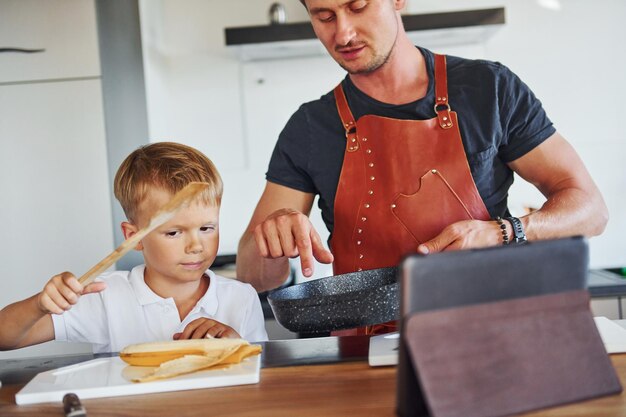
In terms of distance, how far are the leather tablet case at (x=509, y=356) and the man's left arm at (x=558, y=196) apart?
2.11 feet

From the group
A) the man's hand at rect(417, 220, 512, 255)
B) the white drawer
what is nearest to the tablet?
the man's hand at rect(417, 220, 512, 255)

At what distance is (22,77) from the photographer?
105 inches

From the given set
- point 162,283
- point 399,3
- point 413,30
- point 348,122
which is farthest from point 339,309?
point 413,30

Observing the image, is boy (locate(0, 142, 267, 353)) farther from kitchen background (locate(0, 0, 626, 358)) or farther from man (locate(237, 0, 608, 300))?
kitchen background (locate(0, 0, 626, 358))

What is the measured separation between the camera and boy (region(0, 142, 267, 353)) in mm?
1374

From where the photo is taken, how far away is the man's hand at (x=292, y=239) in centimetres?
122

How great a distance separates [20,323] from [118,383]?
0.36m

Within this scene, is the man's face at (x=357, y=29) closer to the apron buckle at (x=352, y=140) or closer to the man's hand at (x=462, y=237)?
the apron buckle at (x=352, y=140)

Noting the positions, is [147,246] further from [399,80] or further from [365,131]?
[399,80]

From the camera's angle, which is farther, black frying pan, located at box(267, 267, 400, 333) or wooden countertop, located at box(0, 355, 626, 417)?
black frying pan, located at box(267, 267, 400, 333)

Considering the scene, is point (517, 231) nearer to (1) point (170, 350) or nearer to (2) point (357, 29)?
(2) point (357, 29)

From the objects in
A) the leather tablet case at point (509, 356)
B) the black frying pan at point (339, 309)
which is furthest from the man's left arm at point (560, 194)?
the leather tablet case at point (509, 356)

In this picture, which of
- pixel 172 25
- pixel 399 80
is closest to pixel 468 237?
pixel 399 80

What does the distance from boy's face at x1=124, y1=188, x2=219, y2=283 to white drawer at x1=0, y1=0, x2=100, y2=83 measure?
57.5 inches
